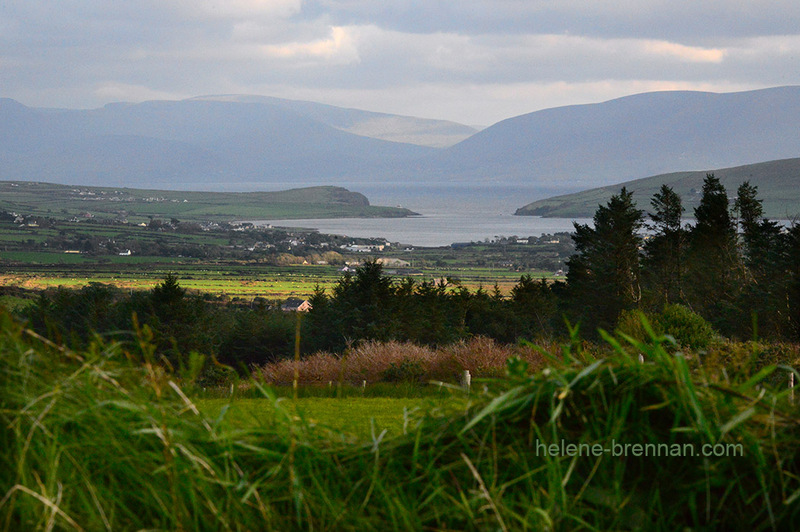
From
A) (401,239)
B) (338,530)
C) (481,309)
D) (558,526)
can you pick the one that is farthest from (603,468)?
(401,239)

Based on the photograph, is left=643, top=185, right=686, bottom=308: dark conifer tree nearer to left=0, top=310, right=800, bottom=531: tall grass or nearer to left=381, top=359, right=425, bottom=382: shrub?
left=381, top=359, right=425, bottom=382: shrub

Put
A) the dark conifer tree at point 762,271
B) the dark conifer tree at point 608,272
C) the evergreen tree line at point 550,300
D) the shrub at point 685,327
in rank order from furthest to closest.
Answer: the dark conifer tree at point 608,272 < the evergreen tree line at point 550,300 < the dark conifer tree at point 762,271 < the shrub at point 685,327

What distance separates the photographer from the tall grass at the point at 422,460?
78.8 inches

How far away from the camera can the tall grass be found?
2002mm

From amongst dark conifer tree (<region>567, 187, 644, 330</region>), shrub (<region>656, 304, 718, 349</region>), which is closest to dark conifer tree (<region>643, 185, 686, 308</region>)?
dark conifer tree (<region>567, 187, 644, 330</region>)

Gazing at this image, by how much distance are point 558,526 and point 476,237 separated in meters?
166

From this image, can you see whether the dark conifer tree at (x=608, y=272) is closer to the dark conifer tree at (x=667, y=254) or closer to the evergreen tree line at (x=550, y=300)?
the evergreen tree line at (x=550, y=300)

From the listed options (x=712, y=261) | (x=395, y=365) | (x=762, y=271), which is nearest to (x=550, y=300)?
(x=712, y=261)

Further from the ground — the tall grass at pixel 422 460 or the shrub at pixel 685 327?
the tall grass at pixel 422 460

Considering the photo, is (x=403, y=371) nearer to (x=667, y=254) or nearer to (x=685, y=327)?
(x=685, y=327)

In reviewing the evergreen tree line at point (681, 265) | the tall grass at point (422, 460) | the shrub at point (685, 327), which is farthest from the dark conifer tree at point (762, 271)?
the tall grass at point (422, 460)

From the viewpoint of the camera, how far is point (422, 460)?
2.26 m

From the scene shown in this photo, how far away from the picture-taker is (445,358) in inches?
862

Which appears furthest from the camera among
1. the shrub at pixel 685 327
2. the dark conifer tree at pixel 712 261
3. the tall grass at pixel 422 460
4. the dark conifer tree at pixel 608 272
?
the dark conifer tree at pixel 712 261
